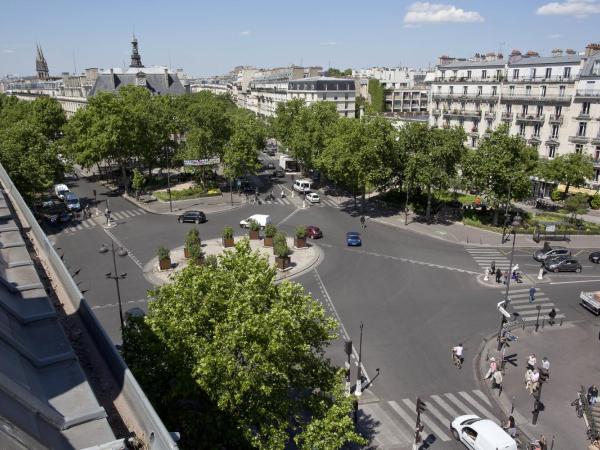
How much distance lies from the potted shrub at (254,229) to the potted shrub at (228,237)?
10.4ft

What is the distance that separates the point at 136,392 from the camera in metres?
8.29

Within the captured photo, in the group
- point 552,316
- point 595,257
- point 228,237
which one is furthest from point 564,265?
point 228,237

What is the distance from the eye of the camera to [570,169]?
54.1 metres

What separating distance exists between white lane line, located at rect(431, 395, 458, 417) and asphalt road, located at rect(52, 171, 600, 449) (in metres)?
0.05

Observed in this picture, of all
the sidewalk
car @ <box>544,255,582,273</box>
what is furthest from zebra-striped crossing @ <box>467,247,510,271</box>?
the sidewalk

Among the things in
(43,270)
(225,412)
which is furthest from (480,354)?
(43,270)

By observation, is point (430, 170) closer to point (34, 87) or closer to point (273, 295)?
point (273, 295)

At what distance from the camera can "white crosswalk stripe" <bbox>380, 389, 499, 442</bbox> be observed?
21625 mm

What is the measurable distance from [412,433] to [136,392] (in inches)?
655

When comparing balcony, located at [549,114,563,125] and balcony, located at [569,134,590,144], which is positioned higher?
balcony, located at [549,114,563,125]

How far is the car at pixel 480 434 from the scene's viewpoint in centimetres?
1950

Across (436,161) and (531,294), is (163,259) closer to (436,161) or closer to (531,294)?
(531,294)

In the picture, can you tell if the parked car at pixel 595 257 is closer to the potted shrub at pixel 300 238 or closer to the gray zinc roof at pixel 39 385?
the potted shrub at pixel 300 238

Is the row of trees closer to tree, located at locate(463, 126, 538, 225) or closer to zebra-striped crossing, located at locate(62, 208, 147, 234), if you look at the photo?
tree, located at locate(463, 126, 538, 225)
